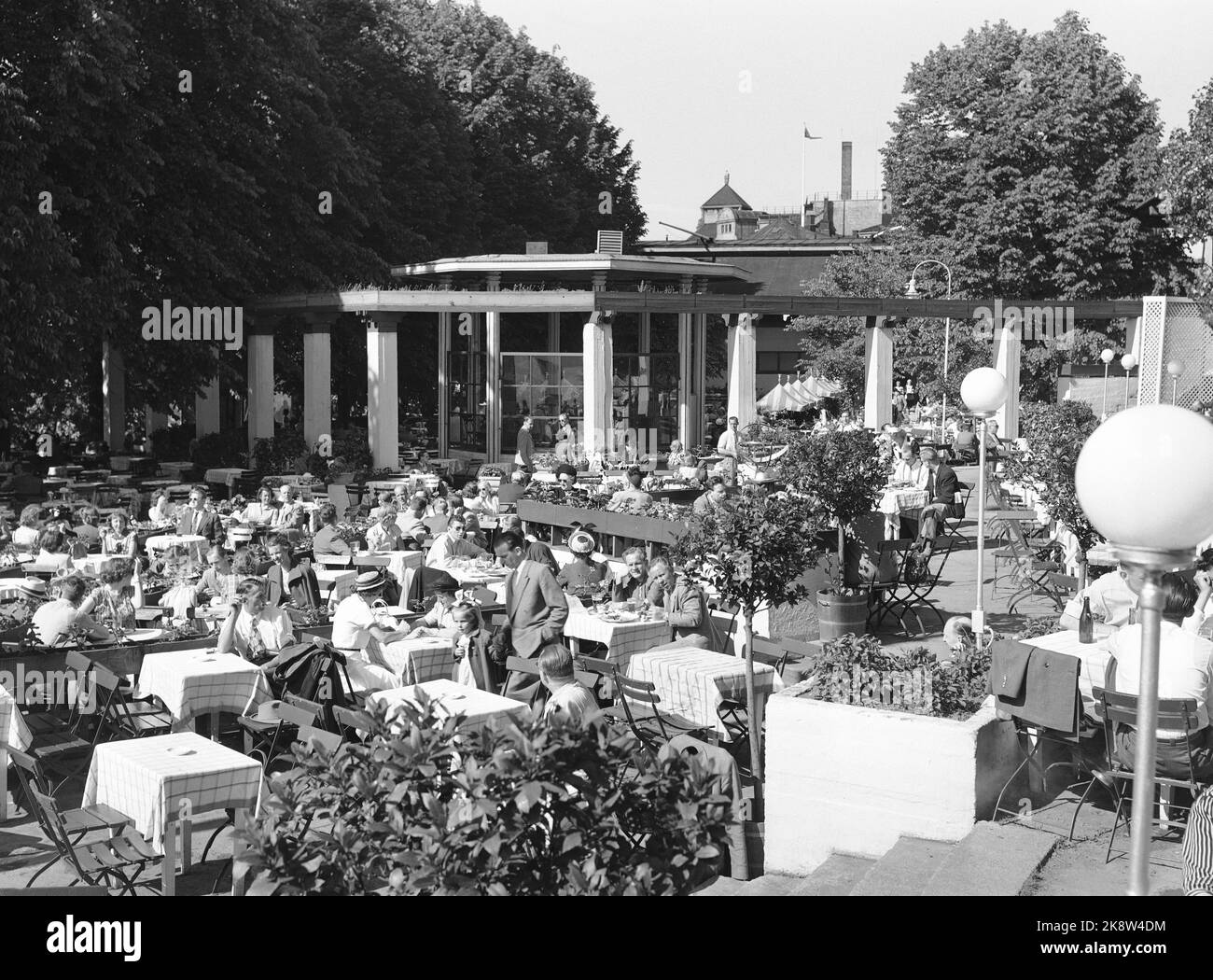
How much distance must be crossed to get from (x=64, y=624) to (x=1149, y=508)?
29.9 ft

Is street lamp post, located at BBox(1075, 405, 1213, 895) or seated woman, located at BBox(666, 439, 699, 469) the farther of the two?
seated woman, located at BBox(666, 439, 699, 469)

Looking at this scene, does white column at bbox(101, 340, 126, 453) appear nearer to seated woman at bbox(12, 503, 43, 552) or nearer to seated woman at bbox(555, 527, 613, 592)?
seated woman at bbox(12, 503, 43, 552)

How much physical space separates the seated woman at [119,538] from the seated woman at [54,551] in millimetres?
641

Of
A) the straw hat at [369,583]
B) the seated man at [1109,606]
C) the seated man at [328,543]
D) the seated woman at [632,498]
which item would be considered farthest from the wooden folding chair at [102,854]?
the seated woman at [632,498]

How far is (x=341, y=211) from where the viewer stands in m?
33.3

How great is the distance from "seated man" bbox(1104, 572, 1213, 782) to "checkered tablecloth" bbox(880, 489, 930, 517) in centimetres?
1257

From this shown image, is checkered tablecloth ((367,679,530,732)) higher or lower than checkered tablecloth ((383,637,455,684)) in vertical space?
higher

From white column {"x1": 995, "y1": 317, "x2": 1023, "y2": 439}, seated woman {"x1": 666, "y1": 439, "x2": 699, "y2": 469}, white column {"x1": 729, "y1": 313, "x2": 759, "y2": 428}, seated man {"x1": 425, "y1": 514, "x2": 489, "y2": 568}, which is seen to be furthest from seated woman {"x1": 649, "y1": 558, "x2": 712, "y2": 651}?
white column {"x1": 995, "y1": 317, "x2": 1023, "y2": 439}

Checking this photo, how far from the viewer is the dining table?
24.5 feet

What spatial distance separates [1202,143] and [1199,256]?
468 inches

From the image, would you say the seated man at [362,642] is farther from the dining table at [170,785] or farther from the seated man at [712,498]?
the seated man at [712,498]

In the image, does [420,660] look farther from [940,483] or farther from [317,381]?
[317,381]

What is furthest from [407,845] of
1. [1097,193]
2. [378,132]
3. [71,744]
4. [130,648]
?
[1097,193]

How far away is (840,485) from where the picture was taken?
12.9 m
